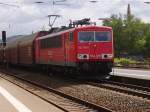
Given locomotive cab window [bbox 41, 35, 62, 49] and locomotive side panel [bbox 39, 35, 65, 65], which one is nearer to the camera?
locomotive side panel [bbox 39, 35, 65, 65]

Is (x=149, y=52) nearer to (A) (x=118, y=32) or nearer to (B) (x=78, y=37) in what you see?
(A) (x=118, y=32)

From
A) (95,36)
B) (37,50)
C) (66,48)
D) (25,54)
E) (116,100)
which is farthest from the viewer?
(25,54)

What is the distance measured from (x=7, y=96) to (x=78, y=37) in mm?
8545

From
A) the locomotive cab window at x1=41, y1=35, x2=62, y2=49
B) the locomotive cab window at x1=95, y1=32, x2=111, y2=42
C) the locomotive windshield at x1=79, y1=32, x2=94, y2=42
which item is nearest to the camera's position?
the locomotive windshield at x1=79, y1=32, x2=94, y2=42

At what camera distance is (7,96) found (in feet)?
66.8

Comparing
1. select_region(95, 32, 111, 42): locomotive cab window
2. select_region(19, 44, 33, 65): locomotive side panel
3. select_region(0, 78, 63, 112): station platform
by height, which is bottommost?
select_region(0, 78, 63, 112): station platform

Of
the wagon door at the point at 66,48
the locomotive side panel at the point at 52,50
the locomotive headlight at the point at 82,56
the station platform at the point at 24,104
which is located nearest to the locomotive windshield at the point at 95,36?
the locomotive headlight at the point at 82,56

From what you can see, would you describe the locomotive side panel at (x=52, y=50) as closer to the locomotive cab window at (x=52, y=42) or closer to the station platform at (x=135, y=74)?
the locomotive cab window at (x=52, y=42)

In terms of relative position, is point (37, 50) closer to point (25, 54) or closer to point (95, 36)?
point (25, 54)

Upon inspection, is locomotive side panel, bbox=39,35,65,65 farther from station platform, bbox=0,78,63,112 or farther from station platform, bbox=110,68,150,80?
station platform, bbox=0,78,63,112

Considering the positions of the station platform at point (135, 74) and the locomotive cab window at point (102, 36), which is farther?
the station platform at point (135, 74)

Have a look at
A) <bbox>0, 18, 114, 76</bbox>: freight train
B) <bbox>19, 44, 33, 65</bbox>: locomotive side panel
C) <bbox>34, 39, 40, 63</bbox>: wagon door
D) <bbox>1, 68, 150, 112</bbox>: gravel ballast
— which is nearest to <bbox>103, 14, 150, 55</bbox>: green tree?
<bbox>19, 44, 33, 65</bbox>: locomotive side panel

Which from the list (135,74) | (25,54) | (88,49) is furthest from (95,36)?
(25,54)

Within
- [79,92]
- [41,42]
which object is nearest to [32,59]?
[41,42]
